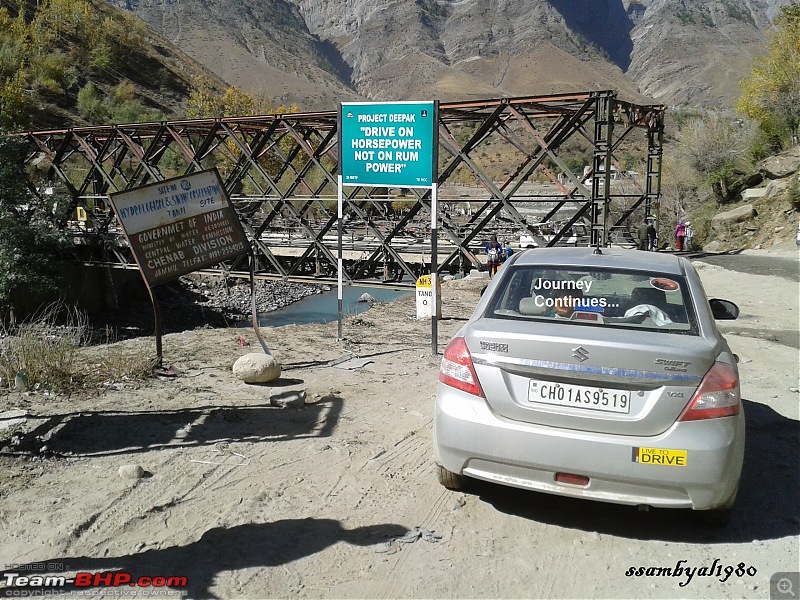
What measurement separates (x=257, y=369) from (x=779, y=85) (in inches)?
1285

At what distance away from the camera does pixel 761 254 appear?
22.3 m

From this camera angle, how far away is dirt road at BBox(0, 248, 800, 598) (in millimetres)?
3514

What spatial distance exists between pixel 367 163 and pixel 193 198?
7.51 ft

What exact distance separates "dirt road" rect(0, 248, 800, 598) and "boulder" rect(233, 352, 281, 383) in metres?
0.21

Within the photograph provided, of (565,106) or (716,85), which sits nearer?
(565,106)

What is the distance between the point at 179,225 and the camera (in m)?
7.76

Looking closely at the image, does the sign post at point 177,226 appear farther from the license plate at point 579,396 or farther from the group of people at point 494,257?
the group of people at point 494,257

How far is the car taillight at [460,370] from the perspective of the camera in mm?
3959

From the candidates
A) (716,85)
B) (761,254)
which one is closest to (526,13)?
(716,85)

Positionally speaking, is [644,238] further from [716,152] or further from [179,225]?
[716,152]

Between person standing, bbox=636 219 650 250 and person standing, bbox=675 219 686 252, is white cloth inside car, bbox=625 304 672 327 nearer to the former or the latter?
person standing, bbox=636 219 650 250

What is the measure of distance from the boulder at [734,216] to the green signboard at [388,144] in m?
Result: 22.3

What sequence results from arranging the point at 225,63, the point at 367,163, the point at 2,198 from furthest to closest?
the point at 225,63 → the point at 2,198 → the point at 367,163

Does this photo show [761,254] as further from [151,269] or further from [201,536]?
[201,536]
